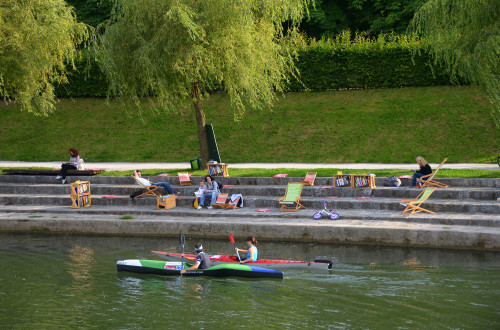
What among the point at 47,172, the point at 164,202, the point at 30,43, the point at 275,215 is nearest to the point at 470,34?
the point at 275,215

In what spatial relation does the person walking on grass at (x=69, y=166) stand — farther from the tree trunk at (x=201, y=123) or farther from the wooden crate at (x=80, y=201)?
the tree trunk at (x=201, y=123)

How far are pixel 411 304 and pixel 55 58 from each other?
1858cm

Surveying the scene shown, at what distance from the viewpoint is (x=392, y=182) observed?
20141 mm

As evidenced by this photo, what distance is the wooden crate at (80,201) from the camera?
2100 cm

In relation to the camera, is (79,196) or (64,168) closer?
(79,196)

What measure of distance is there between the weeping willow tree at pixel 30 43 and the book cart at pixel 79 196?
5.73 meters

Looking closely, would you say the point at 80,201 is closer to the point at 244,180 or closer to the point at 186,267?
the point at 244,180

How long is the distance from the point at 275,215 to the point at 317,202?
1656mm

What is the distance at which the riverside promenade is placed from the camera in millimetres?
16344

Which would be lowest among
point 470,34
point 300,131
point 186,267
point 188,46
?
point 186,267

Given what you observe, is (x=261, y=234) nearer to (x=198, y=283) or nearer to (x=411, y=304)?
(x=198, y=283)

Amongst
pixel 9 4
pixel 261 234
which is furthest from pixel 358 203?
pixel 9 4

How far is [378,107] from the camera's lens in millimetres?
31828

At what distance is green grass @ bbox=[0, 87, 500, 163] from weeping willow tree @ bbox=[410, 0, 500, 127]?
281 inches
